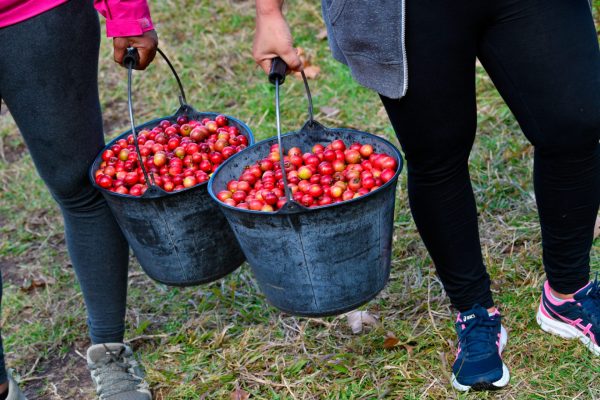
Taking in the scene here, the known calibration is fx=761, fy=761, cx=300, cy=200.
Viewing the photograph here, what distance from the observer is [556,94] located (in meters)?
1.91

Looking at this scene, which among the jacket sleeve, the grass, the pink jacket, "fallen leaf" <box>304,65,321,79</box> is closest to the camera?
the pink jacket

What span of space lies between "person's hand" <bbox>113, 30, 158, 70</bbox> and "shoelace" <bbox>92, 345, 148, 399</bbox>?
3.37ft

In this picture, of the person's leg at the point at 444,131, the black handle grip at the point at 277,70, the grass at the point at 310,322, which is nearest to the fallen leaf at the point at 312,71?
the grass at the point at 310,322

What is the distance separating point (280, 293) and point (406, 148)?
1.91 feet

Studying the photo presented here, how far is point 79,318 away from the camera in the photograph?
332 cm

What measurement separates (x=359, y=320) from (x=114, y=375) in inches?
36.2

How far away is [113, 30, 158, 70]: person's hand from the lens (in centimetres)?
238

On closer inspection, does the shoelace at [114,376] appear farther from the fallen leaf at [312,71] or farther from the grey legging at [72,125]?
the fallen leaf at [312,71]

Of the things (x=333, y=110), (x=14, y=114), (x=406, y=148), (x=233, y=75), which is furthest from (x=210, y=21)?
(x=406, y=148)

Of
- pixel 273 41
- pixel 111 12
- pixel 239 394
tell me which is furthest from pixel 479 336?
pixel 111 12

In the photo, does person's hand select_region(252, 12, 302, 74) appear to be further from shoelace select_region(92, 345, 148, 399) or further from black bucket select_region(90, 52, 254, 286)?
shoelace select_region(92, 345, 148, 399)

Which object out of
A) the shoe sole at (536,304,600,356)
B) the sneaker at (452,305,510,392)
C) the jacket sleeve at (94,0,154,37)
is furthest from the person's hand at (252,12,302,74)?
the shoe sole at (536,304,600,356)

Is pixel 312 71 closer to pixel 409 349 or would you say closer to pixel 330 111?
pixel 330 111

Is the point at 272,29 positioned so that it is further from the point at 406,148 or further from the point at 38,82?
the point at 38,82
